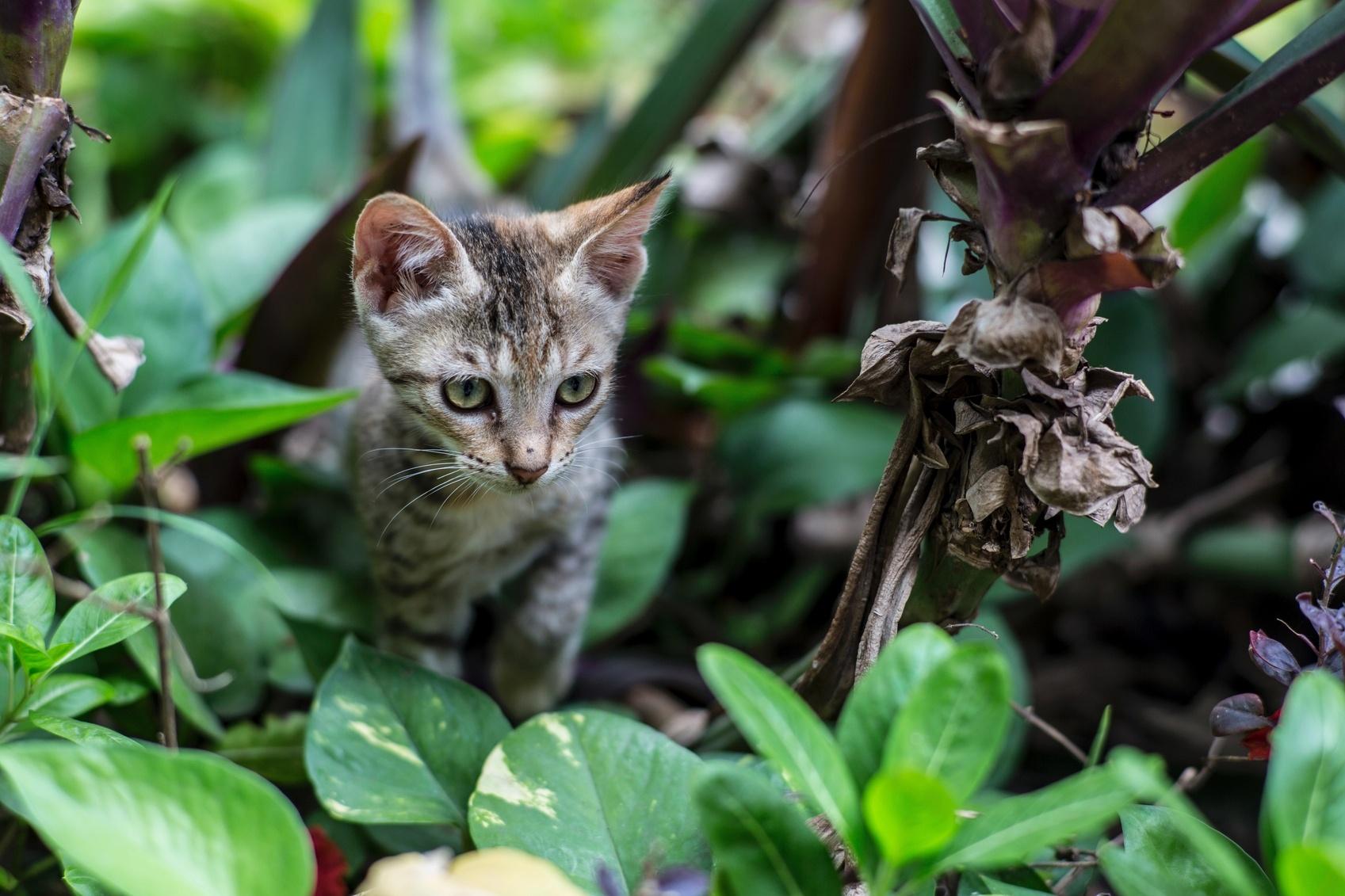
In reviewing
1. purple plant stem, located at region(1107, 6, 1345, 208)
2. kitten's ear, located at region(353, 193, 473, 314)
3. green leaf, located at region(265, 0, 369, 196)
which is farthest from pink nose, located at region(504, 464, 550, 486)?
green leaf, located at region(265, 0, 369, 196)

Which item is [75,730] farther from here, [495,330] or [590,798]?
[495,330]

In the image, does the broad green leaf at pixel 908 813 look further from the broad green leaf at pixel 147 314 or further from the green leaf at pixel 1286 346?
the green leaf at pixel 1286 346

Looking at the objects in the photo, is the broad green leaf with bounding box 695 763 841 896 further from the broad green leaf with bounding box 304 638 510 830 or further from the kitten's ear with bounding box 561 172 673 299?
the kitten's ear with bounding box 561 172 673 299

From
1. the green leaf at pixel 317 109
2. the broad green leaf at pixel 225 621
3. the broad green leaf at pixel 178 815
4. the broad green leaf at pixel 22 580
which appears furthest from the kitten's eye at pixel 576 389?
the green leaf at pixel 317 109

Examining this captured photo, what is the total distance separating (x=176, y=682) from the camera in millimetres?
1108

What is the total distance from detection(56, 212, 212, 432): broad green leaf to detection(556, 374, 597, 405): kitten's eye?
0.51 metres

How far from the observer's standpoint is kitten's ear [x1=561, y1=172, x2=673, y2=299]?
1.18 metres

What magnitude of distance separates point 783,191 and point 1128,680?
1.09 meters

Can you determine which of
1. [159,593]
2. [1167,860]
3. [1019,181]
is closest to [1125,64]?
[1019,181]

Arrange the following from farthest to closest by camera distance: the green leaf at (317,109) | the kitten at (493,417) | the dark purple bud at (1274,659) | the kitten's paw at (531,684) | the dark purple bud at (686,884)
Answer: the green leaf at (317,109), the kitten's paw at (531,684), the kitten at (493,417), the dark purple bud at (1274,659), the dark purple bud at (686,884)

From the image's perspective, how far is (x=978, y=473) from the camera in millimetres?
838

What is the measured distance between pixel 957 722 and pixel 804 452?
101 cm

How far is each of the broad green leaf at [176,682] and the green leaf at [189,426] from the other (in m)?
0.21

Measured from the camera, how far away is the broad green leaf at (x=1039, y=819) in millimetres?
601
